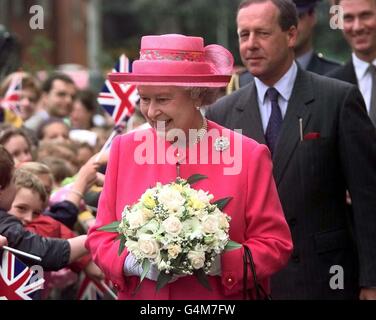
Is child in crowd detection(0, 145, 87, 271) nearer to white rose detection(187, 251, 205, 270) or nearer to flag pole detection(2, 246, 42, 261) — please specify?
flag pole detection(2, 246, 42, 261)

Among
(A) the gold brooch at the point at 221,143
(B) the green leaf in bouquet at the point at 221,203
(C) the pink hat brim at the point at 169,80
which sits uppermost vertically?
(C) the pink hat brim at the point at 169,80

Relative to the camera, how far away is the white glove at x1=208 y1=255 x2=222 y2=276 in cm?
548

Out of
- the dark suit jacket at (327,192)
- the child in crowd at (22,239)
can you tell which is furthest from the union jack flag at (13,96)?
the dark suit jacket at (327,192)

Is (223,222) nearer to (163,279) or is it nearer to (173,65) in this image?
(163,279)

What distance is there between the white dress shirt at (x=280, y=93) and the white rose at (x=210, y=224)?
181cm

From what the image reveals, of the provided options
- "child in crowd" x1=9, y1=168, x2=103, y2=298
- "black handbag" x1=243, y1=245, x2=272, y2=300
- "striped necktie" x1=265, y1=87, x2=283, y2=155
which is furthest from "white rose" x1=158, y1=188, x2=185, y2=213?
"child in crowd" x1=9, y1=168, x2=103, y2=298

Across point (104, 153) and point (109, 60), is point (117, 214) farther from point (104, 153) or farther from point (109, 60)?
point (109, 60)

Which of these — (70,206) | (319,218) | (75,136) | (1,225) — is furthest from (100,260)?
(75,136)

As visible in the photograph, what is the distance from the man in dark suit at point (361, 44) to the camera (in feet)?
27.9

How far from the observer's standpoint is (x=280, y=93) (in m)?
7.09

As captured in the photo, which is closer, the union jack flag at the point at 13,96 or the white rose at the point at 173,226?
the white rose at the point at 173,226

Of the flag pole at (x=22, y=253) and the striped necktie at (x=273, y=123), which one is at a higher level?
the striped necktie at (x=273, y=123)

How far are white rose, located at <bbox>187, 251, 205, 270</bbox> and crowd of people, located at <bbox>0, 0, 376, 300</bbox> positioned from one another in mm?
259

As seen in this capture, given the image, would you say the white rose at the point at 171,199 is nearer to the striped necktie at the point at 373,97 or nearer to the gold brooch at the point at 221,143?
the gold brooch at the point at 221,143
